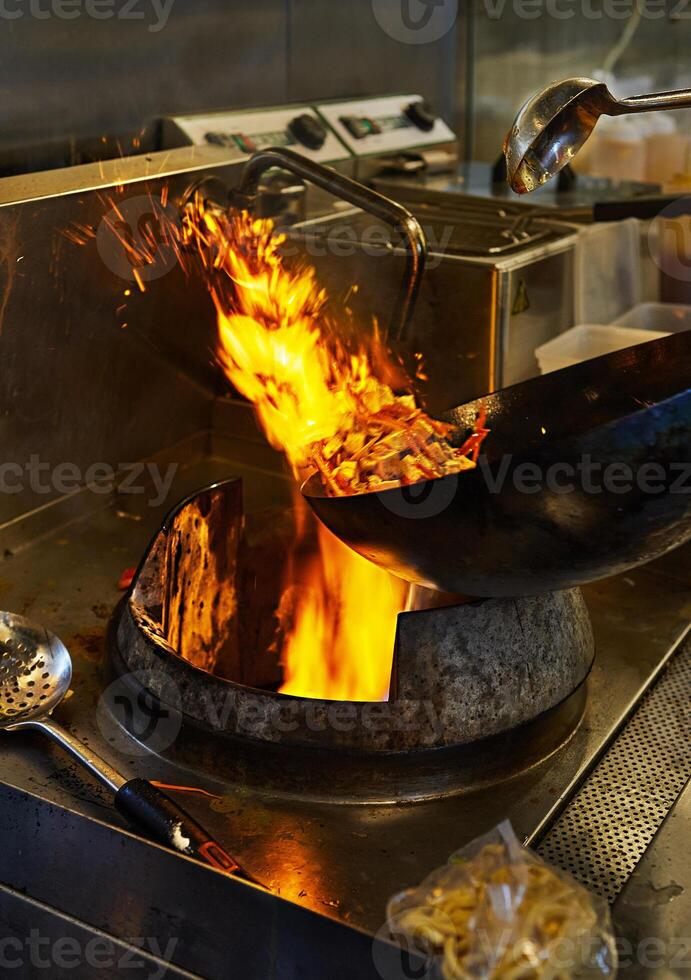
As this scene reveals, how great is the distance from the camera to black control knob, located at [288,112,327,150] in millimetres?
2359

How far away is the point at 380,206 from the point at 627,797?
101cm

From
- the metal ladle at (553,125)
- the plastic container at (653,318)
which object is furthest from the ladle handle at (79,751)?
the plastic container at (653,318)

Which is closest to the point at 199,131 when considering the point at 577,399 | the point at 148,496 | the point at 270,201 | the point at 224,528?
the point at 270,201

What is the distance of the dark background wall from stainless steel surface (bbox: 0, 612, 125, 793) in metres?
0.87

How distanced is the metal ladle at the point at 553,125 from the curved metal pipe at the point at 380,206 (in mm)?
491

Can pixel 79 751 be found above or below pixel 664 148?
below

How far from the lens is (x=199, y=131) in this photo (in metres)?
2.12

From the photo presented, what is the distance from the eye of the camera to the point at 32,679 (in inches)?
54.6

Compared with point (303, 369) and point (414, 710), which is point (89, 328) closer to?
point (303, 369)

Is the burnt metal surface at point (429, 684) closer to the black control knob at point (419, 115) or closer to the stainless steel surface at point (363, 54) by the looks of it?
the stainless steel surface at point (363, 54)

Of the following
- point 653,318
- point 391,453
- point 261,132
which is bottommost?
point 653,318

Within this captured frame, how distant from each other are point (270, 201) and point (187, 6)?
0.42 metres

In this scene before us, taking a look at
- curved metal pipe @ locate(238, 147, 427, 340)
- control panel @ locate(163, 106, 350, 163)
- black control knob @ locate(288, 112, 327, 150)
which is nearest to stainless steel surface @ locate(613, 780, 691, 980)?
curved metal pipe @ locate(238, 147, 427, 340)

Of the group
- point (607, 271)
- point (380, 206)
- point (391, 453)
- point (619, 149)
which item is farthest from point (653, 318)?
point (391, 453)
